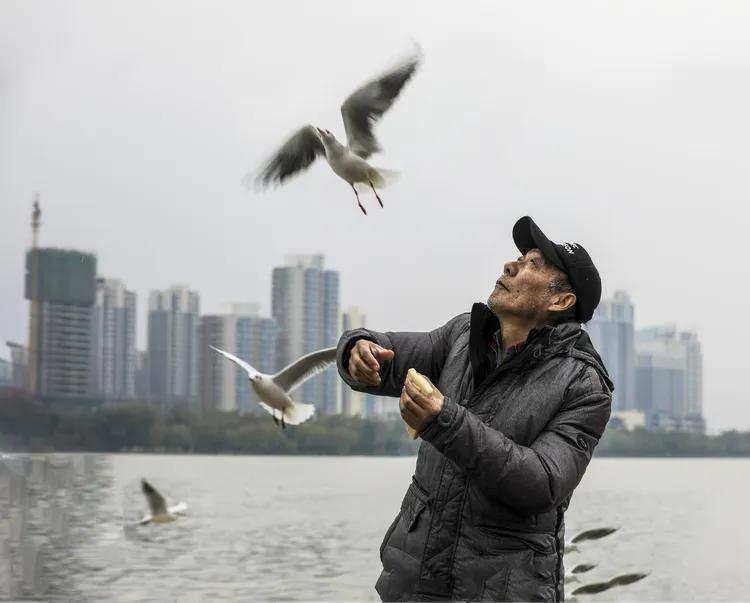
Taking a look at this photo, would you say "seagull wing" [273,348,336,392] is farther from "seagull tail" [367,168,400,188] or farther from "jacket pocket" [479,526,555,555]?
"jacket pocket" [479,526,555,555]

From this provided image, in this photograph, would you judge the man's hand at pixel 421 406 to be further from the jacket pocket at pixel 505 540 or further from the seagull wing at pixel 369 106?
the seagull wing at pixel 369 106

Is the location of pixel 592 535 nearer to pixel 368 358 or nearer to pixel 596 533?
pixel 596 533

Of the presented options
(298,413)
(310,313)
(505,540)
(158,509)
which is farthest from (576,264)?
(310,313)

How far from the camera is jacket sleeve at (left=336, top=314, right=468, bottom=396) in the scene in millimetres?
1500

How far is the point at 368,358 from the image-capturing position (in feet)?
4.76

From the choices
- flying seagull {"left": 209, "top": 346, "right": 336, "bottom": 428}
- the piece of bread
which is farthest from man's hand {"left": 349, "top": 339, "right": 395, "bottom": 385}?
flying seagull {"left": 209, "top": 346, "right": 336, "bottom": 428}

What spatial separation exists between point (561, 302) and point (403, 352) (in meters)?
0.21

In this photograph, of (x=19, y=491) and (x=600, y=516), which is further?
(x=19, y=491)

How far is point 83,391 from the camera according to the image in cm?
2452

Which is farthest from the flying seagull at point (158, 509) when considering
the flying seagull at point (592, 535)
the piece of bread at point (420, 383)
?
the piece of bread at point (420, 383)

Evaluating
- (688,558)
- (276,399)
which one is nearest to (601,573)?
(688,558)

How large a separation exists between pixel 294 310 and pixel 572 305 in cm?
1703

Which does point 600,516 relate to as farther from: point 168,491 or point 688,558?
point 168,491

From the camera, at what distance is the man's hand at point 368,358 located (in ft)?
4.76
